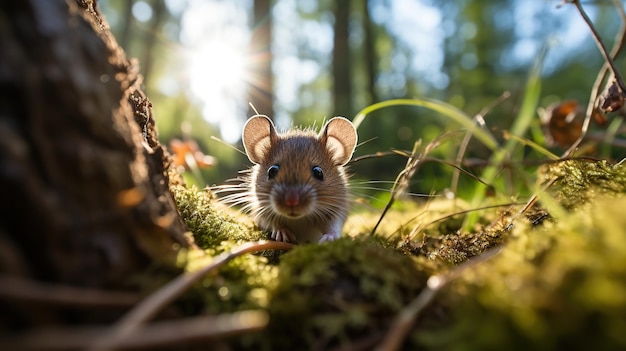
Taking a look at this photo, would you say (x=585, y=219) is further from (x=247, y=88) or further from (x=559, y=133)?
(x=247, y=88)

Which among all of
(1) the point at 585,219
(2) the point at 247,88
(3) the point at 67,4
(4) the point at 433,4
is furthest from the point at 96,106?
(4) the point at 433,4

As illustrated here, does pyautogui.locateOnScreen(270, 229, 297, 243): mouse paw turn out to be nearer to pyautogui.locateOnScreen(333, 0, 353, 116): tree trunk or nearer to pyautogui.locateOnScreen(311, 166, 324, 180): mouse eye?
pyautogui.locateOnScreen(311, 166, 324, 180): mouse eye

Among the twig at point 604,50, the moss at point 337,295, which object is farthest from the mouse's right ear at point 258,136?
the twig at point 604,50

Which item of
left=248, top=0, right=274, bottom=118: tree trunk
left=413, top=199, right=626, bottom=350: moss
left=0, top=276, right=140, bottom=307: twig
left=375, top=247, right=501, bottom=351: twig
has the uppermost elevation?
left=248, top=0, right=274, bottom=118: tree trunk

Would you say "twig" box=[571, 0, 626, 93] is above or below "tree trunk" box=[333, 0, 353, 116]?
below

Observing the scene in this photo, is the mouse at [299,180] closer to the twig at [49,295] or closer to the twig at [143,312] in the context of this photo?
the twig at [143,312]

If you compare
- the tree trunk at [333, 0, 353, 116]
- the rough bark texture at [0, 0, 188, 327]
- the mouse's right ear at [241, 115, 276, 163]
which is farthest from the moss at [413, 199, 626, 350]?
the tree trunk at [333, 0, 353, 116]
